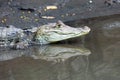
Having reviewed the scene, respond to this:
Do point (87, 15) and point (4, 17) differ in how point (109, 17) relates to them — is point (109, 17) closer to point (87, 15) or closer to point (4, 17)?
point (87, 15)

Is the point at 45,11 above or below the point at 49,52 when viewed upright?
below

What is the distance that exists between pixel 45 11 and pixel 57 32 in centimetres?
233

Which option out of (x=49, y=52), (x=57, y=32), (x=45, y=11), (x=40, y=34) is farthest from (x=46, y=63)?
(x=45, y=11)

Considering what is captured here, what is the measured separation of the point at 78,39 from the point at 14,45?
1.32 metres

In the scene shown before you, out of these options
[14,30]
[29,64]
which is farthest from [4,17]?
[29,64]

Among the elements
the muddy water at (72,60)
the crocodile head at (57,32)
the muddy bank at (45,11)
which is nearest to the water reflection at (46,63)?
the muddy water at (72,60)

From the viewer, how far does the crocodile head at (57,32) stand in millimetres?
7898

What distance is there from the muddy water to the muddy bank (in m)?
1.48

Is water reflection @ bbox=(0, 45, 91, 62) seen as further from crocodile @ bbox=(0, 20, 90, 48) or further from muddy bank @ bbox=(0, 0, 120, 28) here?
muddy bank @ bbox=(0, 0, 120, 28)

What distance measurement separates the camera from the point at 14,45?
26.5 feet

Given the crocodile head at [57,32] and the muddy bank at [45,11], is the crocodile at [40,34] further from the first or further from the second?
the muddy bank at [45,11]

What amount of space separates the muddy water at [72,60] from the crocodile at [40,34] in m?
0.18

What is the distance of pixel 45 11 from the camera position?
10180 mm

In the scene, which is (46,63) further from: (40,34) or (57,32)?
(40,34)
